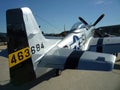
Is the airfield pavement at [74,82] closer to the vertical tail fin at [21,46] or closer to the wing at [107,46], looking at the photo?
the vertical tail fin at [21,46]

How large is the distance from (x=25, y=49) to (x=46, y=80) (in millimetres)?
2401

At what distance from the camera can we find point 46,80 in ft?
24.7

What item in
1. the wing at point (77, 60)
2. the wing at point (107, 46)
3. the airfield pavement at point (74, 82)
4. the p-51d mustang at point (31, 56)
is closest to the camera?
the wing at point (77, 60)

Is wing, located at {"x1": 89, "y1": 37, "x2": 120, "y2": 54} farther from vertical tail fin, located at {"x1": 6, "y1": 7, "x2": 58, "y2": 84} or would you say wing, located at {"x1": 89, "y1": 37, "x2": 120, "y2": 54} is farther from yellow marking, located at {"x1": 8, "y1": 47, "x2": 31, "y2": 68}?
yellow marking, located at {"x1": 8, "y1": 47, "x2": 31, "y2": 68}

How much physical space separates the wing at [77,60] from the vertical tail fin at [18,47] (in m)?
0.59

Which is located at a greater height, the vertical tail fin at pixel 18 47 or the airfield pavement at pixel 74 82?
the vertical tail fin at pixel 18 47

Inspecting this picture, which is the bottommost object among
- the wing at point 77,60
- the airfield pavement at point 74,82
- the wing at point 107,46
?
the airfield pavement at point 74,82

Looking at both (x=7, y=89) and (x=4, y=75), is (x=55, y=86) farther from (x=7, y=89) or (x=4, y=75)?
(x=4, y=75)

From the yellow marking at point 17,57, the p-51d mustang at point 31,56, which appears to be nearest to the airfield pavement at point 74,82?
the p-51d mustang at point 31,56

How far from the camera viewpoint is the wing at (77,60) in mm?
4969

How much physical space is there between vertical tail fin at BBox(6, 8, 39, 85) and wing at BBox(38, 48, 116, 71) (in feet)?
1.95

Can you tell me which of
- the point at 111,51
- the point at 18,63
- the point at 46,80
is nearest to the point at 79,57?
the point at 18,63

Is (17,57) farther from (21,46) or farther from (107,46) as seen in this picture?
(107,46)

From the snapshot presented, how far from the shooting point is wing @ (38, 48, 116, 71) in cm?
497
